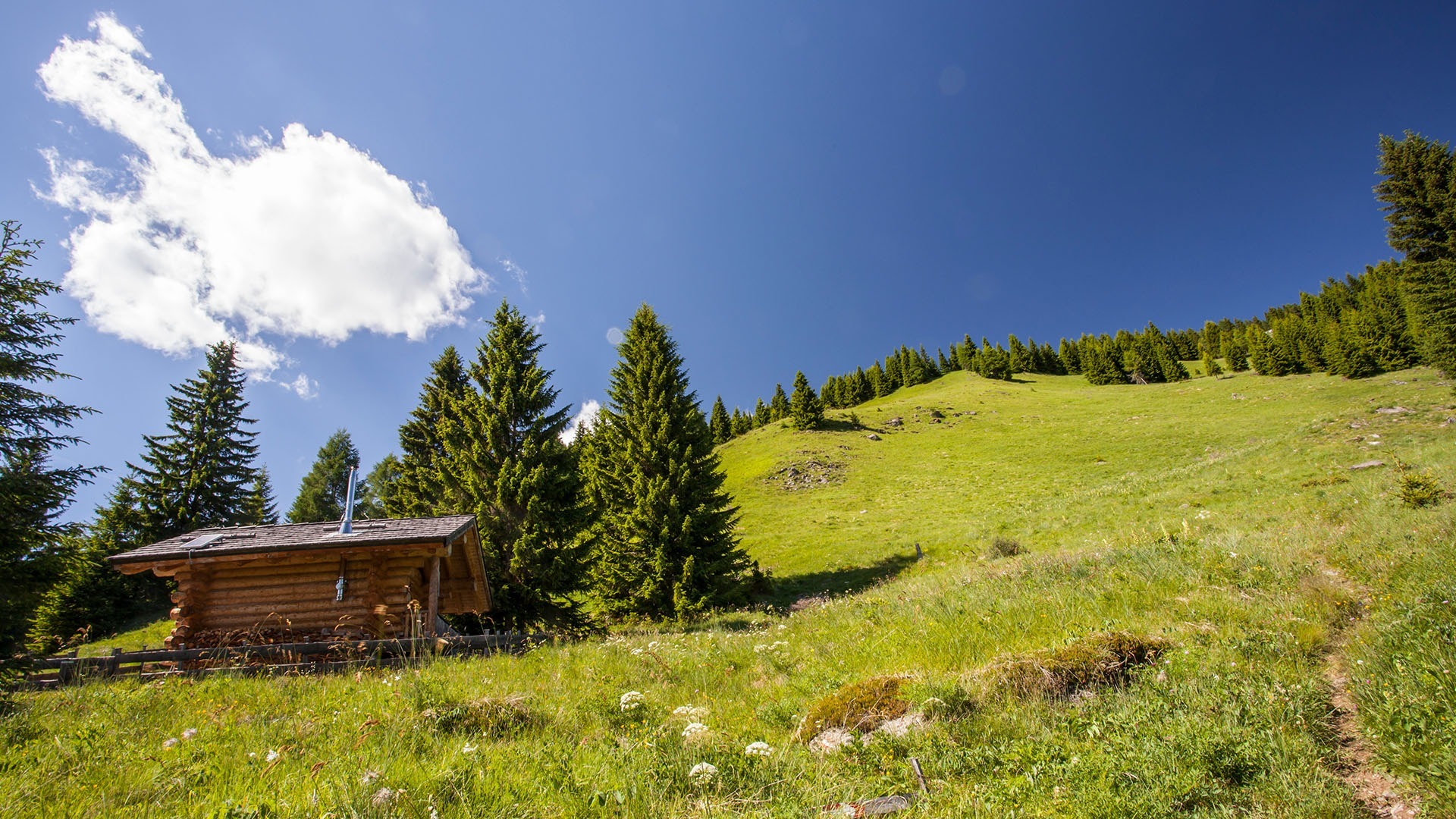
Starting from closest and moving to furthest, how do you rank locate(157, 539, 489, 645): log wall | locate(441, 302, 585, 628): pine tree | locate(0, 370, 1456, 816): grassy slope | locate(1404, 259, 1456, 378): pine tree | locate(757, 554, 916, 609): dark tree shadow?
locate(0, 370, 1456, 816): grassy slope
locate(157, 539, 489, 645): log wall
locate(441, 302, 585, 628): pine tree
locate(757, 554, 916, 609): dark tree shadow
locate(1404, 259, 1456, 378): pine tree

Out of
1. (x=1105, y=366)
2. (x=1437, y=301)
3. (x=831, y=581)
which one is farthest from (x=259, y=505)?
(x=1105, y=366)

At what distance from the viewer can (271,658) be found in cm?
986

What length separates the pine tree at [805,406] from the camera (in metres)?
60.3

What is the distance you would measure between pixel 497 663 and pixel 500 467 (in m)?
12.1

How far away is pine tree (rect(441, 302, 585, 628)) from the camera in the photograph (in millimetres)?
17984

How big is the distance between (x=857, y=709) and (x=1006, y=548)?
17.6 m

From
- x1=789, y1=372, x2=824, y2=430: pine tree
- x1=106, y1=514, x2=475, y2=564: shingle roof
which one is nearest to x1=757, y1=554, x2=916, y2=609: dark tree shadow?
x1=106, y1=514, x2=475, y2=564: shingle roof

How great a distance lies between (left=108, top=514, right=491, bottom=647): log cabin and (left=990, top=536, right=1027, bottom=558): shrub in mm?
18728

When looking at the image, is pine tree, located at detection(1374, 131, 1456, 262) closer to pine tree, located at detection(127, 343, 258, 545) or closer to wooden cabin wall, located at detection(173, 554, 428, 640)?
wooden cabin wall, located at detection(173, 554, 428, 640)

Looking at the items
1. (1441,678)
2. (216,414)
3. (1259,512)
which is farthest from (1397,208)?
(216,414)

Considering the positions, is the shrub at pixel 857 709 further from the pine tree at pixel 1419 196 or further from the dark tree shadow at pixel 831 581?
the pine tree at pixel 1419 196

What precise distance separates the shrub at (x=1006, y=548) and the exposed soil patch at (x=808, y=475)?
2408 cm

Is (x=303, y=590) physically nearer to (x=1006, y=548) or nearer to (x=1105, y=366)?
(x=1006, y=548)

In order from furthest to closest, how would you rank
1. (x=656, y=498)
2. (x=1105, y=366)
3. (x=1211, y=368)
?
(x=1105, y=366), (x=1211, y=368), (x=656, y=498)
